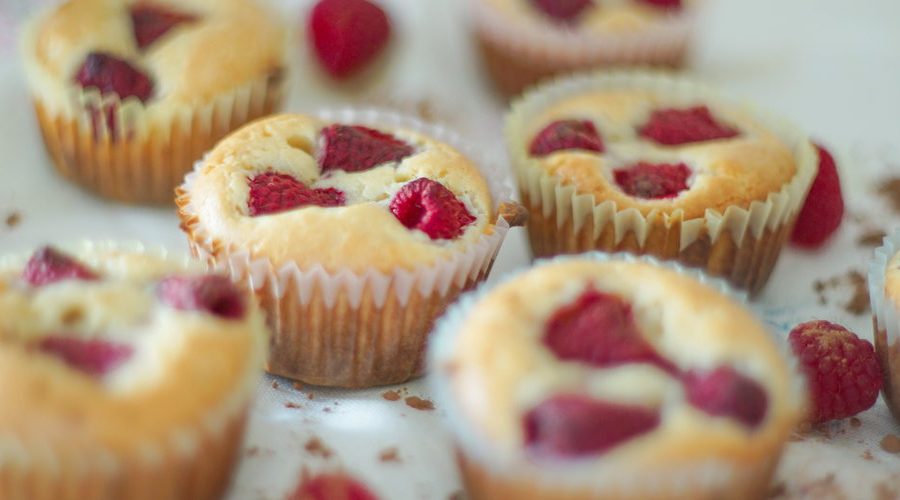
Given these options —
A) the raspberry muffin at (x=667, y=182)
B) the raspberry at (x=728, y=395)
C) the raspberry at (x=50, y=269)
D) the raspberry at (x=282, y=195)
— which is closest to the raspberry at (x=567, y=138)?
the raspberry muffin at (x=667, y=182)

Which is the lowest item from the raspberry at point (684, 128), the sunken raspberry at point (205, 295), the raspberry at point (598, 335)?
the sunken raspberry at point (205, 295)

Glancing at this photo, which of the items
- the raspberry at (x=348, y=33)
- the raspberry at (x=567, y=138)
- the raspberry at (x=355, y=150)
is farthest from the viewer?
the raspberry at (x=348, y=33)

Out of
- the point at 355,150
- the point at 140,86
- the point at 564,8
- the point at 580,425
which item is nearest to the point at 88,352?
the point at 580,425

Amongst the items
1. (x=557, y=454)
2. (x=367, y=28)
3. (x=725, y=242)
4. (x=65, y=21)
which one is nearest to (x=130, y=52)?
(x=65, y=21)

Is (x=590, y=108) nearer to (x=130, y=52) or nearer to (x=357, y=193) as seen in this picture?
(x=357, y=193)

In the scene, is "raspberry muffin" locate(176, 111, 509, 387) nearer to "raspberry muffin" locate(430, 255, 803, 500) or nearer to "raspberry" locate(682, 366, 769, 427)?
"raspberry muffin" locate(430, 255, 803, 500)

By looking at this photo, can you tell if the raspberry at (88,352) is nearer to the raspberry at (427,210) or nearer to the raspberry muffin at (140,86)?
the raspberry at (427,210)

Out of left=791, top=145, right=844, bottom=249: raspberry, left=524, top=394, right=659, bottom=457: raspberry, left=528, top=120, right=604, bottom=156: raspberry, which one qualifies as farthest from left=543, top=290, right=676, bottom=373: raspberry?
left=791, top=145, right=844, bottom=249: raspberry
